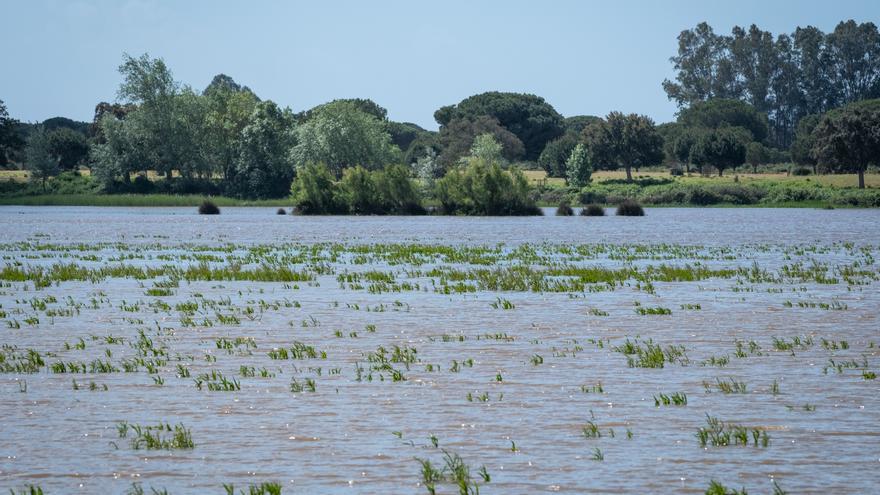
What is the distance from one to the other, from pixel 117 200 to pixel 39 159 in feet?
39.1

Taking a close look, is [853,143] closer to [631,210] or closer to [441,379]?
[631,210]

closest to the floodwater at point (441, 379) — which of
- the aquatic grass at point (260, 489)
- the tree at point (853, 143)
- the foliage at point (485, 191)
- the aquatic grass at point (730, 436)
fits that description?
the aquatic grass at point (730, 436)

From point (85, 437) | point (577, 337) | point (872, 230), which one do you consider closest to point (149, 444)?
point (85, 437)

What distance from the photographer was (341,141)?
169750 millimetres

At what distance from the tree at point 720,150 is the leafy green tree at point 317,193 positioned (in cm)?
8080

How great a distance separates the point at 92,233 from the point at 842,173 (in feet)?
422

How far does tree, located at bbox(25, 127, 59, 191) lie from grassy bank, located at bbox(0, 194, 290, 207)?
332cm

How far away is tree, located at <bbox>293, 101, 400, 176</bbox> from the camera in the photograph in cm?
16762

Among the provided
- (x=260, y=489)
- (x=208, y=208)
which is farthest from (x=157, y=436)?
(x=208, y=208)

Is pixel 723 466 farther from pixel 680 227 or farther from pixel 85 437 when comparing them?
pixel 680 227

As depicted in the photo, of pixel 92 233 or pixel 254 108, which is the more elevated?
pixel 254 108

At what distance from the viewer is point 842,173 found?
7190 inches

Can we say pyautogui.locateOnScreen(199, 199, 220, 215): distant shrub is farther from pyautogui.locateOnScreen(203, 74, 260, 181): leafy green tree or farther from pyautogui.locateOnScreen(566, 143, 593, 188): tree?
pyautogui.locateOnScreen(566, 143, 593, 188): tree

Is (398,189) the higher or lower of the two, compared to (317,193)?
higher
